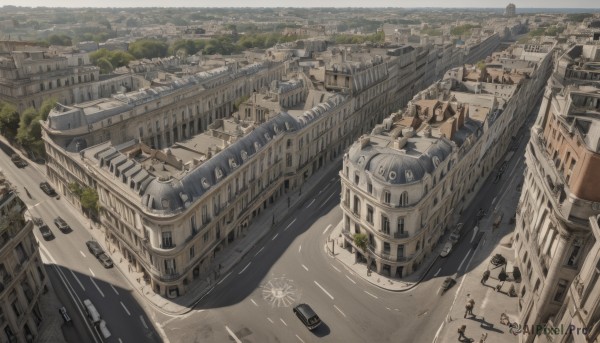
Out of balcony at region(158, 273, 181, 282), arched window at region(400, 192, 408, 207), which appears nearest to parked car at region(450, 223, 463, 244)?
arched window at region(400, 192, 408, 207)

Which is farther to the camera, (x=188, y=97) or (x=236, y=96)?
(x=236, y=96)

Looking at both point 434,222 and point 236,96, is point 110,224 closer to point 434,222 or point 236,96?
point 434,222

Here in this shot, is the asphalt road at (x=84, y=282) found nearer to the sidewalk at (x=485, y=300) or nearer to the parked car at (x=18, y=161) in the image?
the parked car at (x=18, y=161)

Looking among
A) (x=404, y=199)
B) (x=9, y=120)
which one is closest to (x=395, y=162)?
(x=404, y=199)

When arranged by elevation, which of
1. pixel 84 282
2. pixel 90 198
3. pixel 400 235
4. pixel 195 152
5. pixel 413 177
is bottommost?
pixel 84 282

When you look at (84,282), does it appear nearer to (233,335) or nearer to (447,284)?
(233,335)

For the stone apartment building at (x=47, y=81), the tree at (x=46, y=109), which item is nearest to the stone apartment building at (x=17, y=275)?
the tree at (x=46, y=109)

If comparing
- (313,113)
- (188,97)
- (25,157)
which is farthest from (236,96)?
(25,157)
